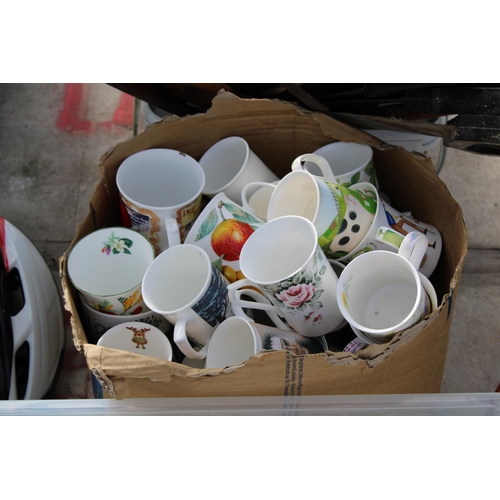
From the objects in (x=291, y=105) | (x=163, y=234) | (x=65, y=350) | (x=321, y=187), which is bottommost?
(x=65, y=350)

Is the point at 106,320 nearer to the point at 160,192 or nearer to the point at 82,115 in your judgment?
the point at 160,192

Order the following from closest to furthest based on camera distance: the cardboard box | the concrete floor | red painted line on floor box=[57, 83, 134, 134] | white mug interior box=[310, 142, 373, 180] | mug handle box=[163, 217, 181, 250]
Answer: the cardboard box → mug handle box=[163, 217, 181, 250] → white mug interior box=[310, 142, 373, 180] → the concrete floor → red painted line on floor box=[57, 83, 134, 134]

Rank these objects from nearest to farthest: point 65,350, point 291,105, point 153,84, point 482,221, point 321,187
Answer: point 321,187
point 291,105
point 153,84
point 65,350
point 482,221

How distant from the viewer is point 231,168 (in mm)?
1130

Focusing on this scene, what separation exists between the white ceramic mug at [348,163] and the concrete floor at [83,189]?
0.54 m

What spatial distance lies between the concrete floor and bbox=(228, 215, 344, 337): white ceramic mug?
1.87ft

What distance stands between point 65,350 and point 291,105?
0.83 meters

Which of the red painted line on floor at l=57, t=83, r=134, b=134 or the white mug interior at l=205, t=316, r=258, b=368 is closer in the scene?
the white mug interior at l=205, t=316, r=258, b=368

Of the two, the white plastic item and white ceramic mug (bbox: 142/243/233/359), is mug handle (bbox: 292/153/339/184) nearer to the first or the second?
white ceramic mug (bbox: 142/243/233/359)

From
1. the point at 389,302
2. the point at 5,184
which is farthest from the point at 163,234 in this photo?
the point at 5,184

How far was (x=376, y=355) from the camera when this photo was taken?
771mm

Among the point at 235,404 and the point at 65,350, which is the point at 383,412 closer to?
the point at 235,404

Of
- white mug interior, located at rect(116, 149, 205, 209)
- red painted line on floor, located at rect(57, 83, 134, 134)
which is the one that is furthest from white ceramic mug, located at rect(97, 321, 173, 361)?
red painted line on floor, located at rect(57, 83, 134, 134)

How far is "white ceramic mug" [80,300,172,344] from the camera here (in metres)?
0.94
